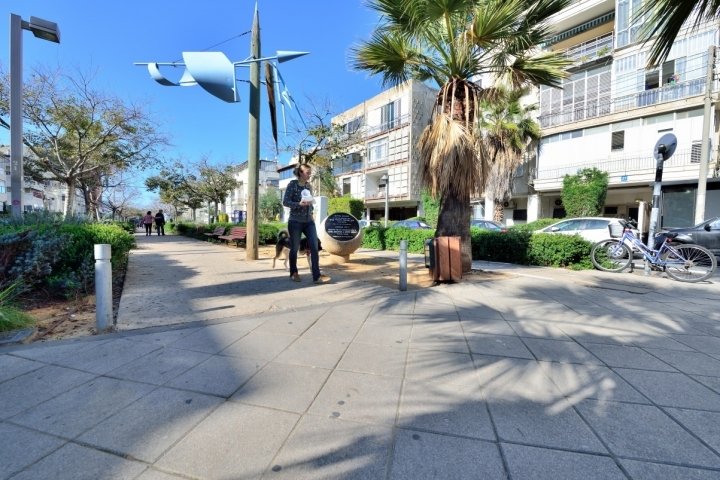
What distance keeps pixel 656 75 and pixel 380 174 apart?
19427 mm

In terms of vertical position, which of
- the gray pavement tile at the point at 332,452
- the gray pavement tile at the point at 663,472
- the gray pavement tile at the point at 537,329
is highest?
the gray pavement tile at the point at 537,329

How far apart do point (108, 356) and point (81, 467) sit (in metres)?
1.37

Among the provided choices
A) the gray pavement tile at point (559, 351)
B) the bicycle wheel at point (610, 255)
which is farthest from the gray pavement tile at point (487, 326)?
the bicycle wheel at point (610, 255)

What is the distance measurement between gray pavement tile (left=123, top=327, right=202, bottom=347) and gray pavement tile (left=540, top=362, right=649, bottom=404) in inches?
120

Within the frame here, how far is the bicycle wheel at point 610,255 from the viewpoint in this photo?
7.27 metres

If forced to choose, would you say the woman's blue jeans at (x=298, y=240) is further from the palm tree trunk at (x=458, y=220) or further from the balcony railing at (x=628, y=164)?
the balcony railing at (x=628, y=164)

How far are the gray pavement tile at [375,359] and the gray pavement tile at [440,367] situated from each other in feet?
0.25

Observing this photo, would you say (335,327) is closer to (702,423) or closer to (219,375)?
(219,375)

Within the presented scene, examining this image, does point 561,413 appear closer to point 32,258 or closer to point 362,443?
point 362,443

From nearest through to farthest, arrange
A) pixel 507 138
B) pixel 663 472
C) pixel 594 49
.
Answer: pixel 663 472, pixel 594 49, pixel 507 138

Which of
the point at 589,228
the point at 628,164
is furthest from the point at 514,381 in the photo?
the point at 628,164

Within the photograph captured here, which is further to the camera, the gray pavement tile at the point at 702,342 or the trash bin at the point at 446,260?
the trash bin at the point at 446,260

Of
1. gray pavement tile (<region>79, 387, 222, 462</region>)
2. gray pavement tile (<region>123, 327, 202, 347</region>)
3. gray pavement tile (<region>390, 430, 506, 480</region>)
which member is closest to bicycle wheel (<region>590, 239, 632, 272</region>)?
gray pavement tile (<region>390, 430, 506, 480</region>)

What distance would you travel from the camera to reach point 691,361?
8.94 feet
